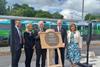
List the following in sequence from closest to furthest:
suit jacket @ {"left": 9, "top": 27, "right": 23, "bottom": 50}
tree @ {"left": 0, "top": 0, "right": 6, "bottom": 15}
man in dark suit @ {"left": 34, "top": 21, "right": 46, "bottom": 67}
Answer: suit jacket @ {"left": 9, "top": 27, "right": 23, "bottom": 50} → man in dark suit @ {"left": 34, "top": 21, "right": 46, "bottom": 67} → tree @ {"left": 0, "top": 0, "right": 6, "bottom": 15}

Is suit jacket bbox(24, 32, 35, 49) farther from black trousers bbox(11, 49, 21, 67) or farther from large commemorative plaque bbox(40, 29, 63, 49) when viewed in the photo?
large commemorative plaque bbox(40, 29, 63, 49)

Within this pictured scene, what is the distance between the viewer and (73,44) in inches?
480

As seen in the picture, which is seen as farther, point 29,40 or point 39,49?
point 39,49

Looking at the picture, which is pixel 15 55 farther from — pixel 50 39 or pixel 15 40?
pixel 50 39

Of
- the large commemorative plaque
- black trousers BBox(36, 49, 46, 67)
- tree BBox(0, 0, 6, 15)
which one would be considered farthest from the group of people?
tree BBox(0, 0, 6, 15)

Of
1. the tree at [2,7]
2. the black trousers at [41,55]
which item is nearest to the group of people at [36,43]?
the black trousers at [41,55]

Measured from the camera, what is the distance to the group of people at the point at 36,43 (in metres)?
11.4

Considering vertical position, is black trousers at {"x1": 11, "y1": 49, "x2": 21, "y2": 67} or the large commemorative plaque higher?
the large commemorative plaque

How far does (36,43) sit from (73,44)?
4.17ft

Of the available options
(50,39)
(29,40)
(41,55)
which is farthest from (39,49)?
(50,39)

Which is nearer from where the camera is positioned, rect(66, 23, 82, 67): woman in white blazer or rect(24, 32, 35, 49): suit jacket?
rect(24, 32, 35, 49): suit jacket

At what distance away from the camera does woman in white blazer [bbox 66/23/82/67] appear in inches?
475

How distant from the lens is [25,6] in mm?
83125

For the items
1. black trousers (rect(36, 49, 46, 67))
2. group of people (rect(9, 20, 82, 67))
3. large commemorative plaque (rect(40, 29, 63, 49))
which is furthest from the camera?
black trousers (rect(36, 49, 46, 67))
